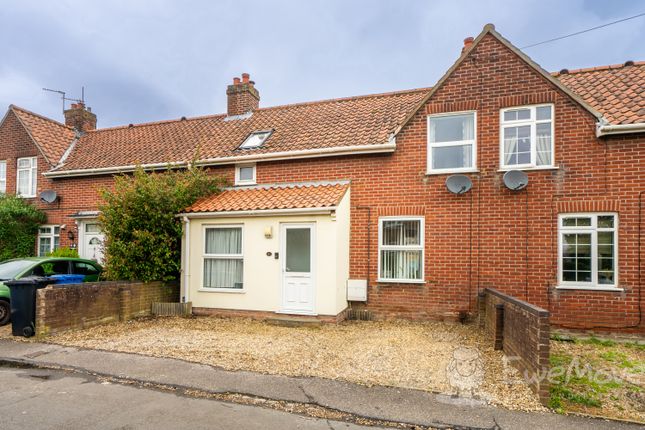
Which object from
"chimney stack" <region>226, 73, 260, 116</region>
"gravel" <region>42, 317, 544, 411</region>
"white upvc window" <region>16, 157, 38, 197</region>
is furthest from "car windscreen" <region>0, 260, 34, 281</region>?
"chimney stack" <region>226, 73, 260, 116</region>

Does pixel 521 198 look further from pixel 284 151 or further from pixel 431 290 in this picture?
pixel 284 151

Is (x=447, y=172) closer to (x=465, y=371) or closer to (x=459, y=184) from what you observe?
(x=459, y=184)

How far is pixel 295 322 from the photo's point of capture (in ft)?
32.4

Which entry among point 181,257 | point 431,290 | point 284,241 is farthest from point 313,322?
point 181,257

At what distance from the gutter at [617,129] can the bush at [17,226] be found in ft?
57.2

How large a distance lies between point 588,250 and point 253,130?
33.6 feet

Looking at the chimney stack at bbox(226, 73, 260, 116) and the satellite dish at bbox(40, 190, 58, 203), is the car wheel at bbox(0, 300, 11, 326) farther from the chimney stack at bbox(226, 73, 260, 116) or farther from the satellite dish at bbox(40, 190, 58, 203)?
the chimney stack at bbox(226, 73, 260, 116)

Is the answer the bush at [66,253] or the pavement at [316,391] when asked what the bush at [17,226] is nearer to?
the bush at [66,253]

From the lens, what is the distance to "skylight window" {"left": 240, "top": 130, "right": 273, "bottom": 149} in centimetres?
1312

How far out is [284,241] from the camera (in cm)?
1034

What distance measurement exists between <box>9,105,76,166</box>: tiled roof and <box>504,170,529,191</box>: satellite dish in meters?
15.5

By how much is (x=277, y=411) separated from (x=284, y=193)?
6882 mm

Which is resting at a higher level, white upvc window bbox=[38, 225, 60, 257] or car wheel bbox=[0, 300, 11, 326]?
white upvc window bbox=[38, 225, 60, 257]

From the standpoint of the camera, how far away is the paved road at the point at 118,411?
4.62 metres
